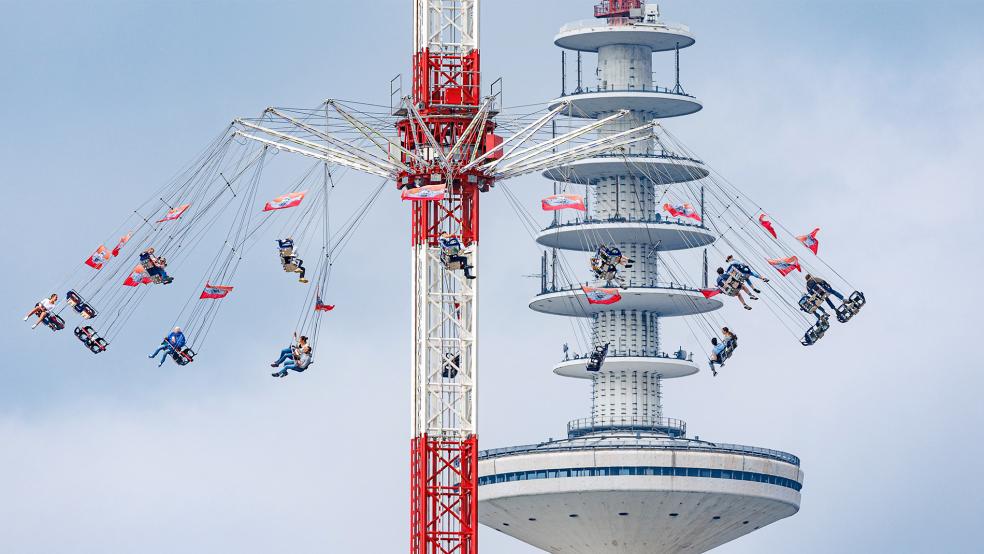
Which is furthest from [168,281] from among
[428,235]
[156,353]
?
[428,235]

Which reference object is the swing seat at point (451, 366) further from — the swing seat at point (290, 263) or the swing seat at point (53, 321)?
the swing seat at point (53, 321)

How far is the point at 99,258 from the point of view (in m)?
188

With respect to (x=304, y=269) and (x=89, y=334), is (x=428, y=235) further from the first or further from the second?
(x=89, y=334)

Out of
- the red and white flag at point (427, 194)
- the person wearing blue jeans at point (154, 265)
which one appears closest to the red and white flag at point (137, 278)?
the person wearing blue jeans at point (154, 265)

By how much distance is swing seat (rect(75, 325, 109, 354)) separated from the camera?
18850 cm

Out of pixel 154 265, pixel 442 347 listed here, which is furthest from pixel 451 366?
pixel 154 265

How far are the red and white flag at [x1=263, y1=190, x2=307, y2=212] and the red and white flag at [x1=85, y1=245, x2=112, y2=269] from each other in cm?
988

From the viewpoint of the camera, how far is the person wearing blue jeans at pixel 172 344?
188m

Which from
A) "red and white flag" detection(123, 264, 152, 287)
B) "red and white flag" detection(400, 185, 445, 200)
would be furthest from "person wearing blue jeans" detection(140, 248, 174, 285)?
"red and white flag" detection(400, 185, 445, 200)

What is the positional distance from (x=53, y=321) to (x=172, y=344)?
23.6ft

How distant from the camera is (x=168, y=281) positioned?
618ft

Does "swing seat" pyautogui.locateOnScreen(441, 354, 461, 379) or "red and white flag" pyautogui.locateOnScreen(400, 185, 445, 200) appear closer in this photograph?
"red and white flag" pyautogui.locateOnScreen(400, 185, 445, 200)

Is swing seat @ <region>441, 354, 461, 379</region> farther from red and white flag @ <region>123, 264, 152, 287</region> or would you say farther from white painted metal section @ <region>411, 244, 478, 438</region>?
red and white flag @ <region>123, 264, 152, 287</region>

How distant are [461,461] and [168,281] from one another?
20.6 metres
